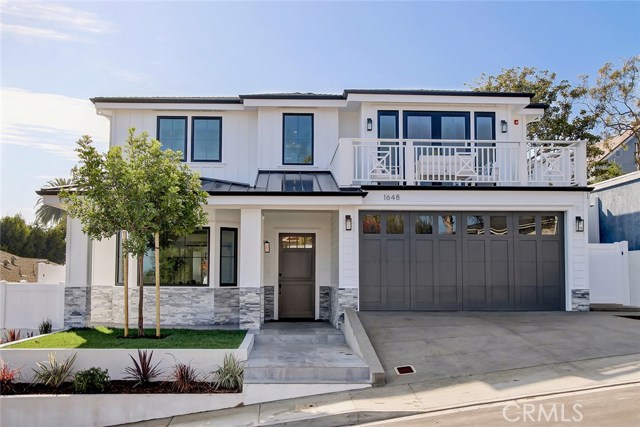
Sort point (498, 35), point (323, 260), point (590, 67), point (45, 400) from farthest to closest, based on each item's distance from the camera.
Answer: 1. point (590, 67)
2. point (498, 35)
3. point (323, 260)
4. point (45, 400)

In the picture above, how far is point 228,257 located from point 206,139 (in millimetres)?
3767

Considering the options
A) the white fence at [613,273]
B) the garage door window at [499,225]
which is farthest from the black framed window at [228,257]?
the white fence at [613,273]

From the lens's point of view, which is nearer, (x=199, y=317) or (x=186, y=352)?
(x=186, y=352)

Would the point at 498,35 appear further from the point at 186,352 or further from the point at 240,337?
the point at 186,352

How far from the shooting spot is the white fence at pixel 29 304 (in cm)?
1402

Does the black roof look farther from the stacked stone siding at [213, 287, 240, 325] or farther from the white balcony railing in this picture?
the stacked stone siding at [213, 287, 240, 325]

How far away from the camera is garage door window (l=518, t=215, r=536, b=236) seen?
1417 cm

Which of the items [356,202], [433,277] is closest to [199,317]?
[356,202]

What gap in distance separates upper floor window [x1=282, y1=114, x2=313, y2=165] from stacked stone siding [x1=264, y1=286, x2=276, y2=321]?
12.2 ft

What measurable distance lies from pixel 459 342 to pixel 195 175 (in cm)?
654

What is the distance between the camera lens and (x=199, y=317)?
14.4 metres

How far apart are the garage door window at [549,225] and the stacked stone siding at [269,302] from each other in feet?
24.7

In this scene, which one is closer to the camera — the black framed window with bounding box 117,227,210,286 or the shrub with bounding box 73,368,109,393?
the shrub with bounding box 73,368,109,393

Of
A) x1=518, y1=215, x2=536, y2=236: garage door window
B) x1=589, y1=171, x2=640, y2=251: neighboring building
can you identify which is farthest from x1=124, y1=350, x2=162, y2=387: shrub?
x1=589, y1=171, x2=640, y2=251: neighboring building
